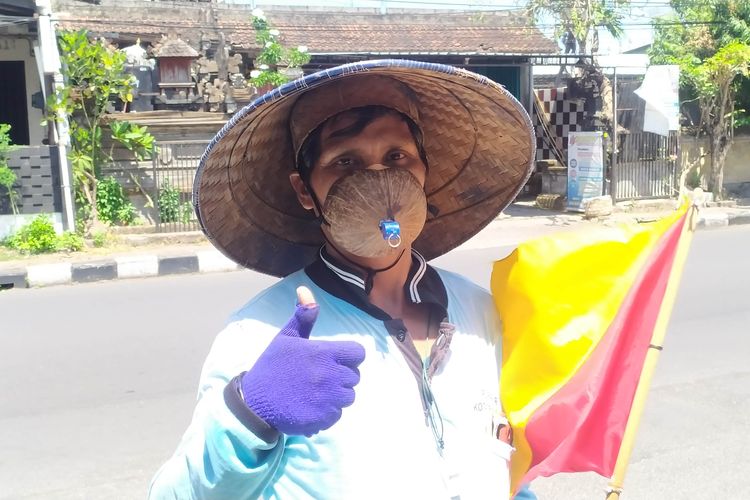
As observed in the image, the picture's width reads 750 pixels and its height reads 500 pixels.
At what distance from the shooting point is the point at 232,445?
3.79 feet

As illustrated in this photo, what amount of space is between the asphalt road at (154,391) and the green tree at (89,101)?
291cm

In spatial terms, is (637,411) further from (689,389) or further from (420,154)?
(689,389)

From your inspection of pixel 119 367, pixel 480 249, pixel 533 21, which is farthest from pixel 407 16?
pixel 119 367

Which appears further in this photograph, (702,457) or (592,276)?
(702,457)

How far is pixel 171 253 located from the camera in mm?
9719

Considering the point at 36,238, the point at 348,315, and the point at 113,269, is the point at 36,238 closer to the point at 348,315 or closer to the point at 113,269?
the point at 113,269

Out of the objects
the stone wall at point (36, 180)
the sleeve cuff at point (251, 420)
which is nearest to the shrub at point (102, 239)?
the stone wall at point (36, 180)

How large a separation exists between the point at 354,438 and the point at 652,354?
689mm

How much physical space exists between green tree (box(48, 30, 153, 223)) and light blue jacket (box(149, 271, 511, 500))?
9.45 m

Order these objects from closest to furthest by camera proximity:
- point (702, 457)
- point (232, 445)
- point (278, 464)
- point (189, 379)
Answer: point (232, 445) → point (278, 464) → point (702, 457) → point (189, 379)

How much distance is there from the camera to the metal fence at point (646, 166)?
13016mm

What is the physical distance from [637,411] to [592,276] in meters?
0.29

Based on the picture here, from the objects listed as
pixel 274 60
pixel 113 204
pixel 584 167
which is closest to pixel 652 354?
pixel 113 204

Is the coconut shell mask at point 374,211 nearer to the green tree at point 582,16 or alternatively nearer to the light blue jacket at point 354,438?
the light blue jacket at point 354,438
